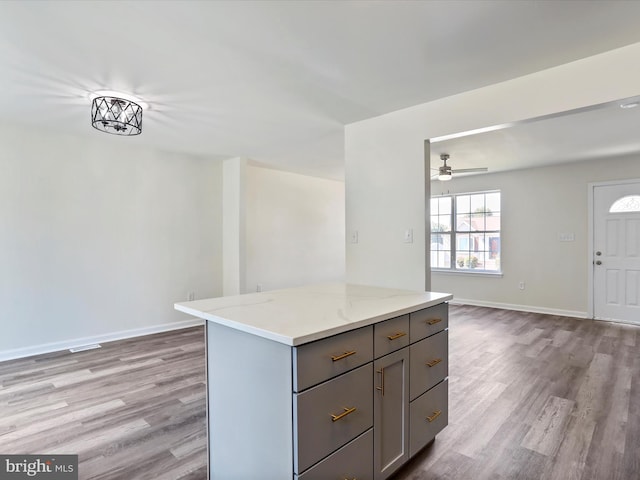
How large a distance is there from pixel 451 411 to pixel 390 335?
49.6 inches

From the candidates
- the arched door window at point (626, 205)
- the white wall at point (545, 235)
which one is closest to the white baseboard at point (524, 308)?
the white wall at point (545, 235)

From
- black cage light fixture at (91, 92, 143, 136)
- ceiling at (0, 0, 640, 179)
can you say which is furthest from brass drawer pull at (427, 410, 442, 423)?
black cage light fixture at (91, 92, 143, 136)

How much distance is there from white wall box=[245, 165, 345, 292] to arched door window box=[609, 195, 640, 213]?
4.27 meters

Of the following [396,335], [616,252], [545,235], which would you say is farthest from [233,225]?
[616,252]

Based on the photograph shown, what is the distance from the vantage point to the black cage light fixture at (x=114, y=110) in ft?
8.64

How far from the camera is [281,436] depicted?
121 cm

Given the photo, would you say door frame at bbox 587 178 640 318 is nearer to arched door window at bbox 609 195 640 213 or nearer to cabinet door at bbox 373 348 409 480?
arched door window at bbox 609 195 640 213

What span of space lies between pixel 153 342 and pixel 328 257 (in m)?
3.51

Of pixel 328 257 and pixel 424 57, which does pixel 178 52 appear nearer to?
pixel 424 57

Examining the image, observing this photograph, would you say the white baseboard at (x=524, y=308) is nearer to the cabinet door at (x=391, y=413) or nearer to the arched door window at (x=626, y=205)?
the arched door window at (x=626, y=205)

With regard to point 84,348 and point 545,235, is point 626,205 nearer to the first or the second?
point 545,235

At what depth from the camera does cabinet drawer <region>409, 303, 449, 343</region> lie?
68.3 inches

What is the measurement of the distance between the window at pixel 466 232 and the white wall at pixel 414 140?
3612mm

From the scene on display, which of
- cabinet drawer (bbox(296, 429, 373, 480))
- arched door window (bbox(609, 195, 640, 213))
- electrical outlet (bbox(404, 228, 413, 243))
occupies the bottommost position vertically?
cabinet drawer (bbox(296, 429, 373, 480))
